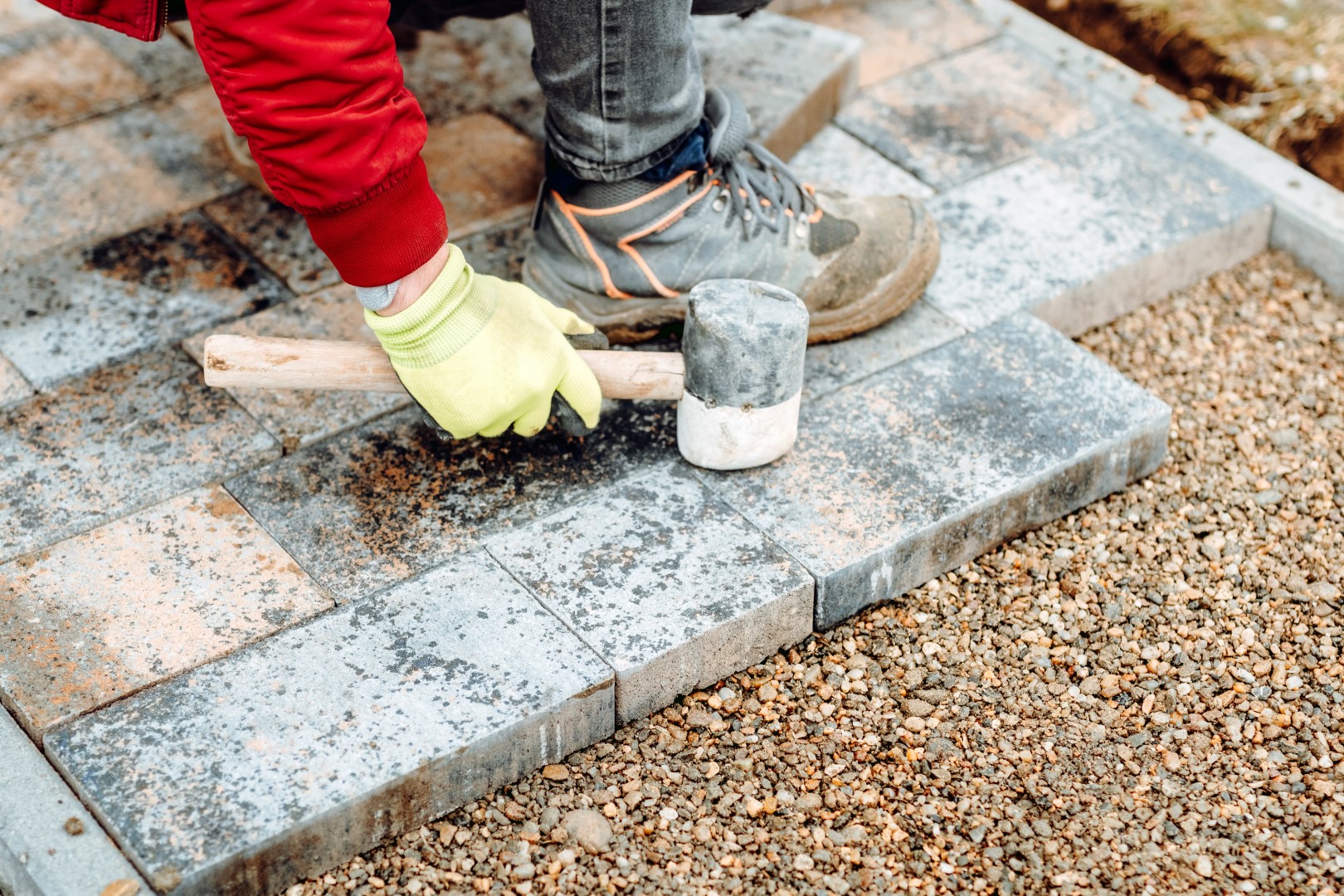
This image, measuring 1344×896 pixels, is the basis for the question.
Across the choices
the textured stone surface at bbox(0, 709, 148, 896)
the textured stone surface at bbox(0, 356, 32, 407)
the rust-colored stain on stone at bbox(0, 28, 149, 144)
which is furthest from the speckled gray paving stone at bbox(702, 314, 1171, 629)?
the rust-colored stain on stone at bbox(0, 28, 149, 144)

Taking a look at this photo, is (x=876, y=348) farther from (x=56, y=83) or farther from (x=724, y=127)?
(x=56, y=83)

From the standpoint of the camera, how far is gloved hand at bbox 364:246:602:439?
2.11 m

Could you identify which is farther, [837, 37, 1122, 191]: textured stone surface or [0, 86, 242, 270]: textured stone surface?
[837, 37, 1122, 191]: textured stone surface

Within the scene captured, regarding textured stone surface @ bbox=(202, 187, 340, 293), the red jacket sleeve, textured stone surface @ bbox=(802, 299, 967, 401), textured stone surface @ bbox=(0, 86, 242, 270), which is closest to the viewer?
the red jacket sleeve

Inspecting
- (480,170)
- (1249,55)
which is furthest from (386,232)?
(1249,55)

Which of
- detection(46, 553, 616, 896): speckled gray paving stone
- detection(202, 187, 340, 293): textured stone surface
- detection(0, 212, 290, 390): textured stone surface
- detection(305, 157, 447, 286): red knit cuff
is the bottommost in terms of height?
detection(46, 553, 616, 896): speckled gray paving stone

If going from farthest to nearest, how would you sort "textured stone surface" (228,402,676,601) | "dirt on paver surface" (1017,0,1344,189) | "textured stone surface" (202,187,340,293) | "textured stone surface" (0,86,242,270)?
"dirt on paver surface" (1017,0,1344,189) → "textured stone surface" (0,86,242,270) → "textured stone surface" (202,187,340,293) → "textured stone surface" (228,402,676,601)

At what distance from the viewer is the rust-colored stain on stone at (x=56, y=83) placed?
3221mm

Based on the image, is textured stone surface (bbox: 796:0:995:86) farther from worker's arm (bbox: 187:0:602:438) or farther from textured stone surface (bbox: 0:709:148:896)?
textured stone surface (bbox: 0:709:148:896)

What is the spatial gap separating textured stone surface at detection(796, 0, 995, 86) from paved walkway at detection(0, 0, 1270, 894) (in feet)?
0.42

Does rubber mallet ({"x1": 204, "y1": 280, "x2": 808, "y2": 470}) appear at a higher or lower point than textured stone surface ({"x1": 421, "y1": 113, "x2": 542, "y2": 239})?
higher

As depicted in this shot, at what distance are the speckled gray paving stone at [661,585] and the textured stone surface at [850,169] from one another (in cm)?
110

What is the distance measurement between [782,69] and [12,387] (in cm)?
187

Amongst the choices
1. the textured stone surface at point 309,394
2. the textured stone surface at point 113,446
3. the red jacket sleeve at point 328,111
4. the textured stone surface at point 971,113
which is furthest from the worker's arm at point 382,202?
the textured stone surface at point 971,113
